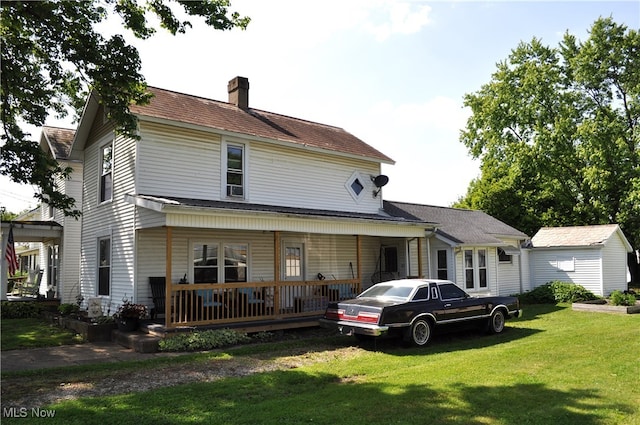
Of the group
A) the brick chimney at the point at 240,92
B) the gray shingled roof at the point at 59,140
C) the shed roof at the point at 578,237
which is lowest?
the shed roof at the point at 578,237

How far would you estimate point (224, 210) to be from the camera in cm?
1209

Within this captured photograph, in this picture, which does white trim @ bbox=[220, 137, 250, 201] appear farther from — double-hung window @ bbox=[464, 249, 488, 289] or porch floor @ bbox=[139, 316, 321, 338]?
double-hung window @ bbox=[464, 249, 488, 289]

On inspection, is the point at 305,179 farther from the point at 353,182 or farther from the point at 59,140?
the point at 59,140

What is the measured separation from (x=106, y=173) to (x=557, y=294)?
19360 millimetres

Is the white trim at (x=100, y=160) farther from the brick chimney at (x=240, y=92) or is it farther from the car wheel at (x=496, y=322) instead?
the car wheel at (x=496, y=322)

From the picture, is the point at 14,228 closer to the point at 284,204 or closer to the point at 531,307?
the point at 284,204

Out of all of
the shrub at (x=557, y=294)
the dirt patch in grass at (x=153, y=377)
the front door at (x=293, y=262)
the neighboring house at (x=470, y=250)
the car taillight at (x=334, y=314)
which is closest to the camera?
the dirt patch in grass at (x=153, y=377)

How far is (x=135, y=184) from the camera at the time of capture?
13312 millimetres

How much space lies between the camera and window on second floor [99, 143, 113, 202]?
50.4 ft

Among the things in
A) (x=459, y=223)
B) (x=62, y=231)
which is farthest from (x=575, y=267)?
(x=62, y=231)

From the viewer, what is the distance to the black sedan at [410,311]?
35.8 feet

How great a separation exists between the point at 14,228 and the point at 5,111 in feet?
20.3

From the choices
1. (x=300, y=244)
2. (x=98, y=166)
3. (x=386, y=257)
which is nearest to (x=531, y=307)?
(x=386, y=257)

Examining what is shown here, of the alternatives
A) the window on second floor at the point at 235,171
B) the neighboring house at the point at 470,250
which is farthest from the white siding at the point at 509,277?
the window on second floor at the point at 235,171
